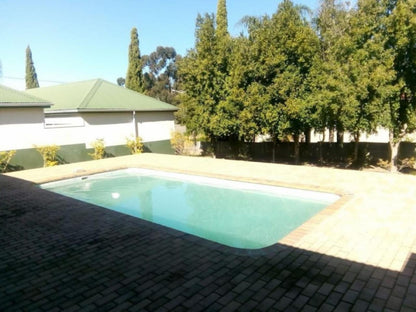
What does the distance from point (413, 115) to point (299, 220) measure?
798 cm

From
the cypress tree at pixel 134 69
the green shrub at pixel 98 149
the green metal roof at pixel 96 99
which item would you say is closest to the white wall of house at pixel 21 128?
the green metal roof at pixel 96 99

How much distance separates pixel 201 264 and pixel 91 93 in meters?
17.1

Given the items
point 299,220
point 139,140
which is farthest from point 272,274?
point 139,140

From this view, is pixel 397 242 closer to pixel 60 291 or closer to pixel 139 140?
pixel 60 291

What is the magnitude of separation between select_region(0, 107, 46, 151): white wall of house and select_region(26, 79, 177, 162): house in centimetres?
51

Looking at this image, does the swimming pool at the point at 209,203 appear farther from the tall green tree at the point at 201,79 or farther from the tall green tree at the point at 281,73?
the tall green tree at the point at 201,79

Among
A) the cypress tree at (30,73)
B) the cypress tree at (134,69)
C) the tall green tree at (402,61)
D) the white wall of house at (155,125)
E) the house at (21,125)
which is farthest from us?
the cypress tree at (30,73)

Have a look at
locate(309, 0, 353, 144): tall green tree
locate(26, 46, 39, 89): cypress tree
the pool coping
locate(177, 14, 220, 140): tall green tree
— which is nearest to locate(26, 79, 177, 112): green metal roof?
locate(177, 14, 220, 140): tall green tree

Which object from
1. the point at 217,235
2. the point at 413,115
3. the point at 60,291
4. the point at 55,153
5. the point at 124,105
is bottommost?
the point at 217,235

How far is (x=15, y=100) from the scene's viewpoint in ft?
45.8

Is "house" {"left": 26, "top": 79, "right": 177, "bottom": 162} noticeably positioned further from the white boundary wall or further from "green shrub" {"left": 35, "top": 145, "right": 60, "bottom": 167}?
"green shrub" {"left": 35, "top": 145, "right": 60, "bottom": 167}

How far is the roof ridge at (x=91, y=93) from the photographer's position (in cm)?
1687

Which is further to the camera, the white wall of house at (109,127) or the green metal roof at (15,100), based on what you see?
the white wall of house at (109,127)

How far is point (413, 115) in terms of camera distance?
39.3 feet
